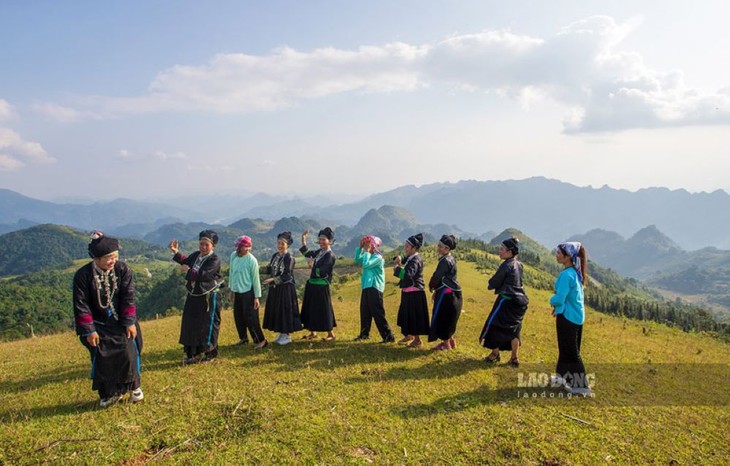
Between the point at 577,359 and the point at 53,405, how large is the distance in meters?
9.29

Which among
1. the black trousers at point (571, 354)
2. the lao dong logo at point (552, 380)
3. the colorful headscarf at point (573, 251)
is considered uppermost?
the colorful headscarf at point (573, 251)

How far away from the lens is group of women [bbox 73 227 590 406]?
241 inches

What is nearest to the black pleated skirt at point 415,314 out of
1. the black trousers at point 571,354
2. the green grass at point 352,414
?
the green grass at point 352,414

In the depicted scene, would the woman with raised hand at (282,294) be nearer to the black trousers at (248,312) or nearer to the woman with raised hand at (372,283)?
the black trousers at (248,312)

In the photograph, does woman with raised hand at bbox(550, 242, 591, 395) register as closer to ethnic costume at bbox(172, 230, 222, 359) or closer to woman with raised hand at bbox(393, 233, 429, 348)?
woman with raised hand at bbox(393, 233, 429, 348)

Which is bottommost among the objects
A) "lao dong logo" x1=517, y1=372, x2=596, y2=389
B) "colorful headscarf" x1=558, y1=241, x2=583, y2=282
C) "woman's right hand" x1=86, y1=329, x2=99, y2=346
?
"lao dong logo" x1=517, y1=372, x2=596, y2=389

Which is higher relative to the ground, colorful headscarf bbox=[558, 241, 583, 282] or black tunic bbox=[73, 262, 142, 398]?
colorful headscarf bbox=[558, 241, 583, 282]

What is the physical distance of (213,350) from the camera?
8547 mm

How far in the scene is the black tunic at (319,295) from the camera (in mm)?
9898

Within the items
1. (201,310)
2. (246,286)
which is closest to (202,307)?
(201,310)

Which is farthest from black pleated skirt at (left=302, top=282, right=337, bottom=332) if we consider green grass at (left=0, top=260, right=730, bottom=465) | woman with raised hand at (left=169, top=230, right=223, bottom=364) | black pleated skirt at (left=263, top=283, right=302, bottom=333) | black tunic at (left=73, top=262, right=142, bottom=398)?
black tunic at (left=73, top=262, right=142, bottom=398)

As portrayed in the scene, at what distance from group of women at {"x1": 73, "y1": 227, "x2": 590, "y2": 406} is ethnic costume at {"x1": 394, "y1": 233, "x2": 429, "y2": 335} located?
25mm

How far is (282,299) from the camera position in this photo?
979cm

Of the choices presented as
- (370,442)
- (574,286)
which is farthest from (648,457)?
(370,442)
